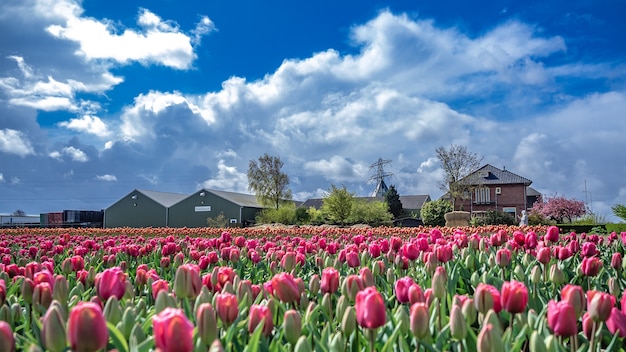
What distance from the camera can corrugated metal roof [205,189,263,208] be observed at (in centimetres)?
5812

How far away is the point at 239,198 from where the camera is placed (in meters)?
62.9

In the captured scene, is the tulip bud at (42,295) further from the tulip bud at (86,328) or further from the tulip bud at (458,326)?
the tulip bud at (458,326)

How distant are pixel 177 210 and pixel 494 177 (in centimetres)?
3782

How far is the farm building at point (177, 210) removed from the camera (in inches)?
2264

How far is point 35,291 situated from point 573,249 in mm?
4199

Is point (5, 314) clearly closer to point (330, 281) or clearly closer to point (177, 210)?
point (330, 281)

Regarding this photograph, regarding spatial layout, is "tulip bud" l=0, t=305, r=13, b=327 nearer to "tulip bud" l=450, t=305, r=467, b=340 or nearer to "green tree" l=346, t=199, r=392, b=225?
"tulip bud" l=450, t=305, r=467, b=340

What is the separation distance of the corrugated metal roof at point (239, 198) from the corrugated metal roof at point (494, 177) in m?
25.7

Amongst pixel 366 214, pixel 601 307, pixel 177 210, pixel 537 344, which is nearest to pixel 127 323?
pixel 537 344

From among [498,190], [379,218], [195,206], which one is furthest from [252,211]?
[498,190]

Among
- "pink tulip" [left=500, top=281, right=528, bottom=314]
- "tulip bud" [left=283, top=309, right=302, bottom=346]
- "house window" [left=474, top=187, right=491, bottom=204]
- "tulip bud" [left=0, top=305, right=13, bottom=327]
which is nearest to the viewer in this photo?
"tulip bud" [left=283, top=309, right=302, bottom=346]

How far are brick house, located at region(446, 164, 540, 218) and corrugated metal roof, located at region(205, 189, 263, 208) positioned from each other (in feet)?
79.0

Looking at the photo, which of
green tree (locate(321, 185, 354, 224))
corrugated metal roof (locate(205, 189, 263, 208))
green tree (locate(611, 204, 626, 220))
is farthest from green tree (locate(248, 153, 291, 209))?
green tree (locate(611, 204, 626, 220))

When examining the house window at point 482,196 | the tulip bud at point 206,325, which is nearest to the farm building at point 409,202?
the house window at point 482,196
